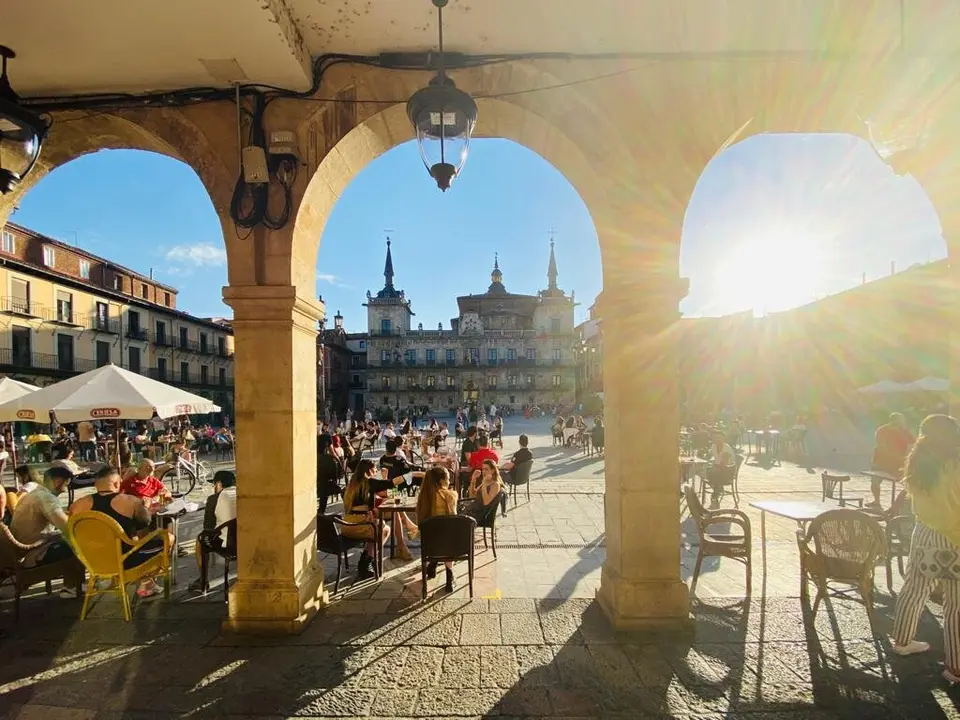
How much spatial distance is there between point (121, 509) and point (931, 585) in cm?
610

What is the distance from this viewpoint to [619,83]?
348cm

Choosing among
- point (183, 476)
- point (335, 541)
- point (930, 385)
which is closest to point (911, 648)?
point (335, 541)

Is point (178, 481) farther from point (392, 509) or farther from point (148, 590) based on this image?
point (392, 509)

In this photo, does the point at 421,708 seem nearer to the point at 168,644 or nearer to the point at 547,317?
the point at 168,644

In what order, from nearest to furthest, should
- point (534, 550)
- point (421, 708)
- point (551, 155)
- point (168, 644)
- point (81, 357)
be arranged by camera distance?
point (421, 708) → point (168, 644) → point (551, 155) → point (534, 550) → point (81, 357)

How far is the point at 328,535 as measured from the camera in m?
4.50

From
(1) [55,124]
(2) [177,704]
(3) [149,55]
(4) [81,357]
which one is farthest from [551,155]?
(4) [81,357]

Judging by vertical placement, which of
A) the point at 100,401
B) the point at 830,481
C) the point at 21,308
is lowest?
the point at 830,481

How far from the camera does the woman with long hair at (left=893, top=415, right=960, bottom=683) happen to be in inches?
114

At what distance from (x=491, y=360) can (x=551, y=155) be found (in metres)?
54.7

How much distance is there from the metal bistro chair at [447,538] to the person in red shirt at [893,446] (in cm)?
547

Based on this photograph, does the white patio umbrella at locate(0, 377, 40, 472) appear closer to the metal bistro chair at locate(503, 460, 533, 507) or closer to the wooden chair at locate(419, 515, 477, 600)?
the wooden chair at locate(419, 515, 477, 600)

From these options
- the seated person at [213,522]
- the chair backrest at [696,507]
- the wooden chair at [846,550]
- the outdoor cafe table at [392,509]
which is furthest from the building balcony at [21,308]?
the wooden chair at [846,550]

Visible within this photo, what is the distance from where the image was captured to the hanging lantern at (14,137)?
110 inches
